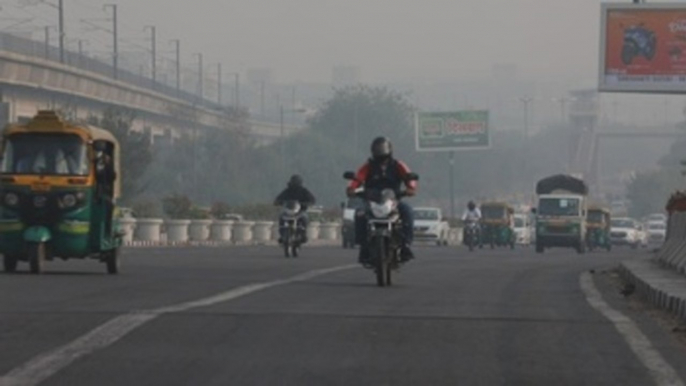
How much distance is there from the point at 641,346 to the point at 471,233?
169ft

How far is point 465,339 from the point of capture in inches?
594

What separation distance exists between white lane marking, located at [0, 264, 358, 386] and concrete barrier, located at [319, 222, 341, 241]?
67.2 m

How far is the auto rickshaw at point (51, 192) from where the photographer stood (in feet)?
85.2

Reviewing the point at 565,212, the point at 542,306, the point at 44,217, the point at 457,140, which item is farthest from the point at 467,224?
the point at 457,140

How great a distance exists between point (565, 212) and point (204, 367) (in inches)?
2371

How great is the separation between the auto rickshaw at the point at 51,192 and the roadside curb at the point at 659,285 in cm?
731

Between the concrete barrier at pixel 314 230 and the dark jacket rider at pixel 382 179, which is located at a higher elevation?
the dark jacket rider at pixel 382 179

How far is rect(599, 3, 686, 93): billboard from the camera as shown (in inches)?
2276

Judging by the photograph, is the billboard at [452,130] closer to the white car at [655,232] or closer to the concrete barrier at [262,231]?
the white car at [655,232]

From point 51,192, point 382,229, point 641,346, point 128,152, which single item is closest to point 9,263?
point 51,192

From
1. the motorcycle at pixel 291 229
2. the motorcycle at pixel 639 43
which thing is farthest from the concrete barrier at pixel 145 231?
the motorcycle at pixel 291 229

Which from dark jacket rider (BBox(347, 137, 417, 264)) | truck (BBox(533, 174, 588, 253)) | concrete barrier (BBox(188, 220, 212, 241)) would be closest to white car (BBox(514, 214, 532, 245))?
truck (BBox(533, 174, 588, 253))

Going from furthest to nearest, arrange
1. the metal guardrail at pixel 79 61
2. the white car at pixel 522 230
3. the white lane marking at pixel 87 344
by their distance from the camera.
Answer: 1. the metal guardrail at pixel 79 61
2. the white car at pixel 522 230
3. the white lane marking at pixel 87 344

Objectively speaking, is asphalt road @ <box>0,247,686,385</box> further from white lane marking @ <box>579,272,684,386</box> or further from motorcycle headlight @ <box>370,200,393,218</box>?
motorcycle headlight @ <box>370,200,393,218</box>
